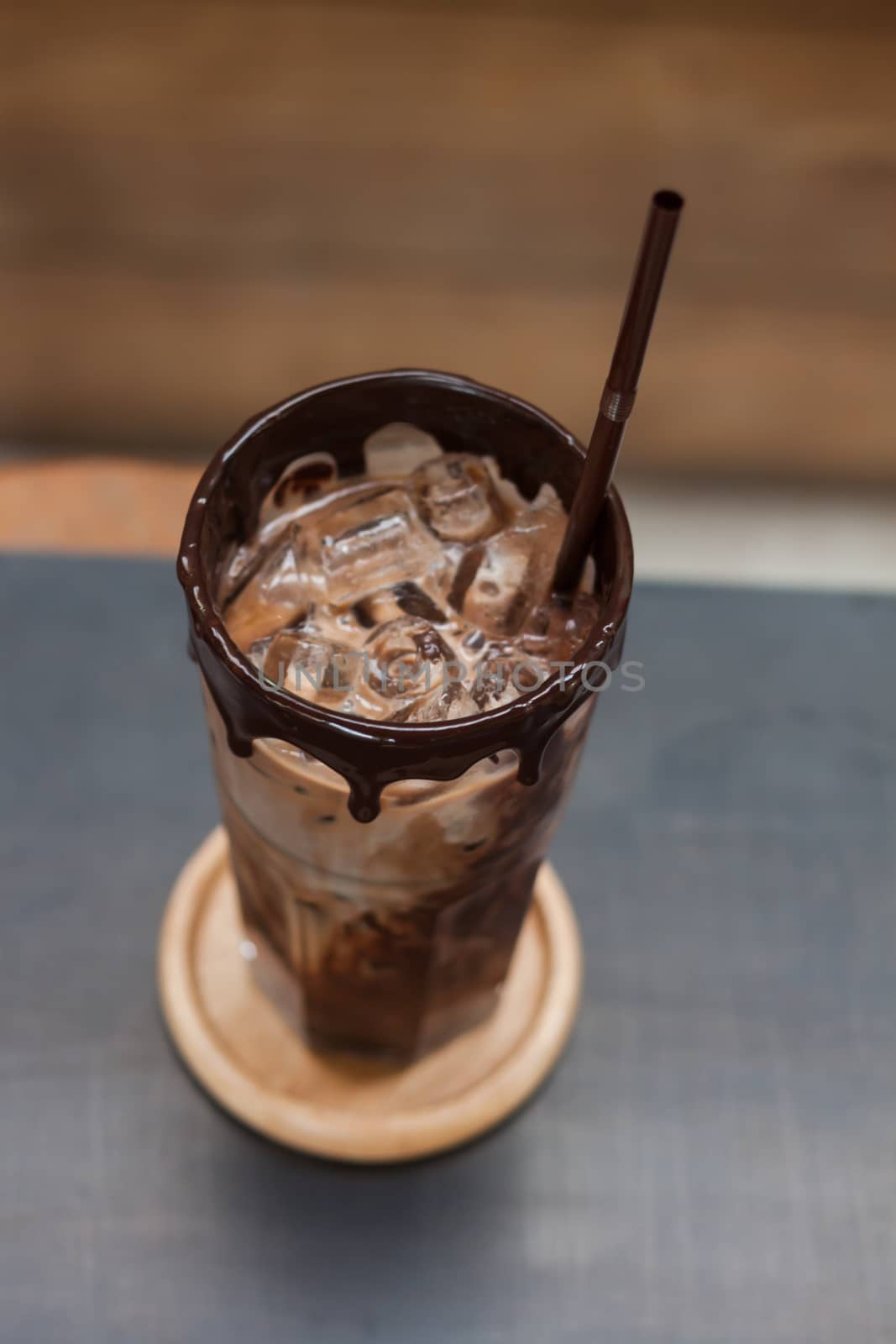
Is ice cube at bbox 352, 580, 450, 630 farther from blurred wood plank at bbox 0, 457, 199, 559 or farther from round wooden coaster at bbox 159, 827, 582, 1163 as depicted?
blurred wood plank at bbox 0, 457, 199, 559

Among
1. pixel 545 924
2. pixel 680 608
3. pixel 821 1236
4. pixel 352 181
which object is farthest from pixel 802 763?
pixel 352 181

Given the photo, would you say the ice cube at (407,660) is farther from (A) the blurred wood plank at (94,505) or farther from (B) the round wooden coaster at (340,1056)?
(A) the blurred wood plank at (94,505)

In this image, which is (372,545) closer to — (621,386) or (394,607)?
(394,607)

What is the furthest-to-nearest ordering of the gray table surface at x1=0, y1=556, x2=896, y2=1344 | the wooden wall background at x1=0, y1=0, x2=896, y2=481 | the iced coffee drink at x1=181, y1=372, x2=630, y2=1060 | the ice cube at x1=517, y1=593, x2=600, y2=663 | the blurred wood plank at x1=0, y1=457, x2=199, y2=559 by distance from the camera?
the blurred wood plank at x1=0, y1=457, x2=199, y2=559 < the wooden wall background at x1=0, y1=0, x2=896, y2=481 < the gray table surface at x1=0, y1=556, x2=896, y2=1344 < the ice cube at x1=517, y1=593, x2=600, y2=663 < the iced coffee drink at x1=181, y1=372, x2=630, y2=1060

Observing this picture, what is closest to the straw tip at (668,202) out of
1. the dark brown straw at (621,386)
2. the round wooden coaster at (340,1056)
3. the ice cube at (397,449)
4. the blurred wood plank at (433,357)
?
the dark brown straw at (621,386)

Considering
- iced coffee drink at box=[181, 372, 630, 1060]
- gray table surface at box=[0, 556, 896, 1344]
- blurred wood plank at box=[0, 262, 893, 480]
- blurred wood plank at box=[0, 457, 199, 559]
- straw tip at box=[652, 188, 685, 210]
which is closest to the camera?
straw tip at box=[652, 188, 685, 210]

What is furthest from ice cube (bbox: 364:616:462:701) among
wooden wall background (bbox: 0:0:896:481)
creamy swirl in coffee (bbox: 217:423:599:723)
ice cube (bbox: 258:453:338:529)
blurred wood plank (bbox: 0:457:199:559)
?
wooden wall background (bbox: 0:0:896:481)

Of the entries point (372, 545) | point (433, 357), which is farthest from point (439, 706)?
point (433, 357)

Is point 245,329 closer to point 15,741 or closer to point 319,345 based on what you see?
point 319,345
